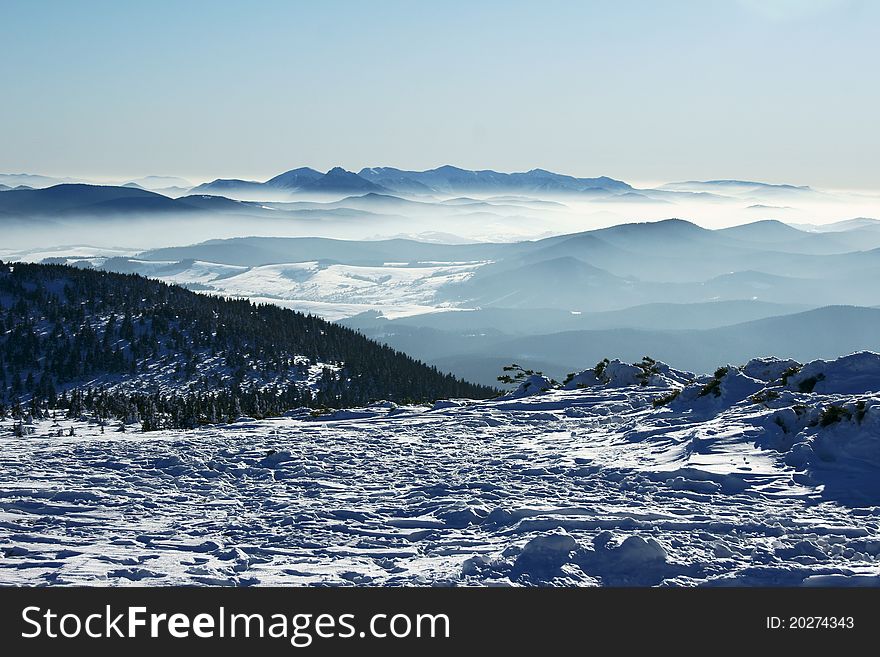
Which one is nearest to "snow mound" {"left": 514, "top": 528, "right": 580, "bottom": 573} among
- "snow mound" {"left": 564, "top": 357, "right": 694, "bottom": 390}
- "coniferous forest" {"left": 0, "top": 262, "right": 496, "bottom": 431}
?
"snow mound" {"left": 564, "top": 357, "right": 694, "bottom": 390}

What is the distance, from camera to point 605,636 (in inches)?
428

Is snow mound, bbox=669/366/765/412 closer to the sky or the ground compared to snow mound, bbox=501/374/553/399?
closer to the sky

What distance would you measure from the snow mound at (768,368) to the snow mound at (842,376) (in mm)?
2501

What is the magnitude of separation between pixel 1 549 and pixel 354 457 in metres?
11.1

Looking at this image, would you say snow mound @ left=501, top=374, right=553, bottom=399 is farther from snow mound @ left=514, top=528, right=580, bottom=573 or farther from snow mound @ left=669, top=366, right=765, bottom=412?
snow mound @ left=514, top=528, right=580, bottom=573

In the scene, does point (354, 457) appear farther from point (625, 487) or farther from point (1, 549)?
point (1, 549)

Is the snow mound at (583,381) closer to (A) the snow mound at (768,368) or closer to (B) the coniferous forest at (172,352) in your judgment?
(A) the snow mound at (768,368)

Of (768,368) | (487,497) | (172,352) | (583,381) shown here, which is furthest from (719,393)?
(172,352)

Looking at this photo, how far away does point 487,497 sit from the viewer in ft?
61.3

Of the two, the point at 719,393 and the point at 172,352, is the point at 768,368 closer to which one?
the point at 719,393

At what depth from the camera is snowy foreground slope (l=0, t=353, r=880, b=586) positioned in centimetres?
1355

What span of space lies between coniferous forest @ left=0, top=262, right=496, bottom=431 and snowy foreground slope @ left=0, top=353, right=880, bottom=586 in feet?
179

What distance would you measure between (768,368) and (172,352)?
93549 millimetres

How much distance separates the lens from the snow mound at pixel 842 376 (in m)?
25.6
